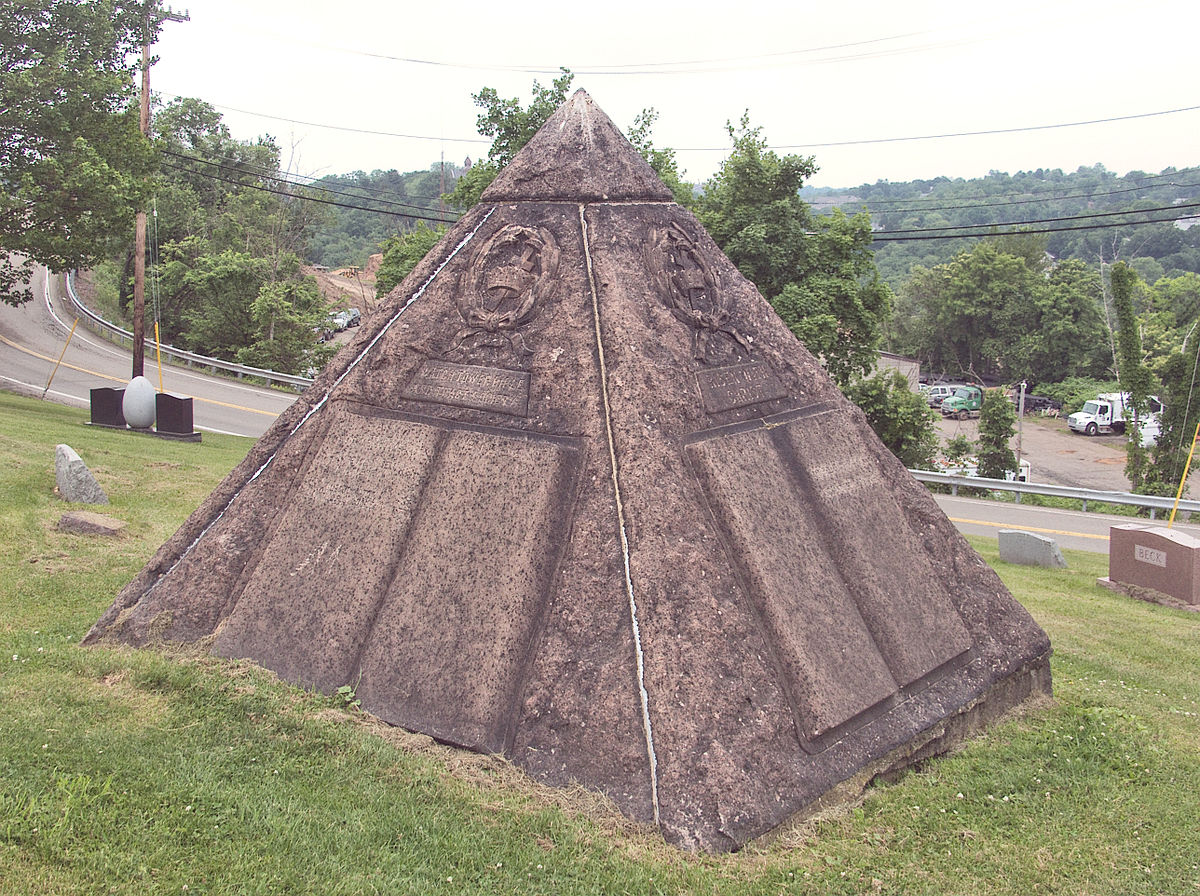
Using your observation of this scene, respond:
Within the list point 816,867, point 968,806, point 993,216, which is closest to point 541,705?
point 816,867

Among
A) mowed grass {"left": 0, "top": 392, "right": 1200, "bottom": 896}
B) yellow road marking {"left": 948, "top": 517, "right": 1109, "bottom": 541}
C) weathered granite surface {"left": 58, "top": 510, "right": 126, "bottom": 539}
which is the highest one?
weathered granite surface {"left": 58, "top": 510, "right": 126, "bottom": 539}

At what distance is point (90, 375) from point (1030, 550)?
23.1m

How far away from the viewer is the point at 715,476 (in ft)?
15.0

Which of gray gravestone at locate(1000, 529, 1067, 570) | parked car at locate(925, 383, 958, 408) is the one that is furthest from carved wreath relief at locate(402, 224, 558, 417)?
parked car at locate(925, 383, 958, 408)

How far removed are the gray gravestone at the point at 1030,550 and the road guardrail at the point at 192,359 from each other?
1703 centimetres

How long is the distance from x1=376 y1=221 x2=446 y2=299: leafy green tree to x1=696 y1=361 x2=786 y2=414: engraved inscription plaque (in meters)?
14.8

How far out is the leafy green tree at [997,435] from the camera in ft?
84.6

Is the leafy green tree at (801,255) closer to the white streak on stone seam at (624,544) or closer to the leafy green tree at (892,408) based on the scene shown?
the leafy green tree at (892,408)

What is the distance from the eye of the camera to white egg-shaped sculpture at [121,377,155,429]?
16.8 m

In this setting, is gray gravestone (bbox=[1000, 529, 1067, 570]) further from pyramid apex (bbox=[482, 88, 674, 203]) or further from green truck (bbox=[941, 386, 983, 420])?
green truck (bbox=[941, 386, 983, 420])

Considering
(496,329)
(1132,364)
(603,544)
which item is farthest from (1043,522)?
(603,544)

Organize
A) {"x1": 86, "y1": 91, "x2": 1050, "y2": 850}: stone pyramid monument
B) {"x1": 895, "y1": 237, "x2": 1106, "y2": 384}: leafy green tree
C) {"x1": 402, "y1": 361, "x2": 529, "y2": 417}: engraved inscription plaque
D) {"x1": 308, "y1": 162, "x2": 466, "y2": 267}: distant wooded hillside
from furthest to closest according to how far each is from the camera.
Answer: {"x1": 308, "y1": 162, "x2": 466, "y2": 267}: distant wooded hillside → {"x1": 895, "y1": 237, "x2": 1106, "y2": 384}: leafy green tree → {"x1": 402, "y1": 361, "x2": 529, "y2": 417}: engraved inscription plaque → {"x1": 86, "y1": 91, "x2": 1050, "y2": 850}: stone pyramid monument

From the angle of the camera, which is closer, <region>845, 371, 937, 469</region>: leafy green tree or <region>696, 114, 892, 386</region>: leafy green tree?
<region>696, 114, 892, 386</region>: leafy green tree

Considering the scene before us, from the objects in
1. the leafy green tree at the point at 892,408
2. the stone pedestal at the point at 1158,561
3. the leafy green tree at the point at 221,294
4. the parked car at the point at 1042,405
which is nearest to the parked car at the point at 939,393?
the parked car at the point at 1042,405
